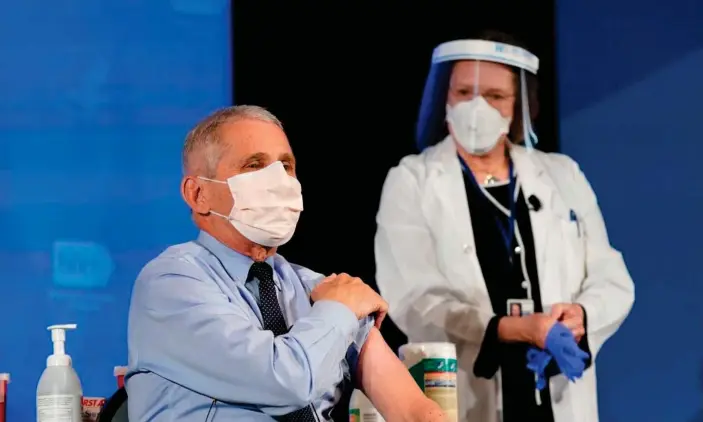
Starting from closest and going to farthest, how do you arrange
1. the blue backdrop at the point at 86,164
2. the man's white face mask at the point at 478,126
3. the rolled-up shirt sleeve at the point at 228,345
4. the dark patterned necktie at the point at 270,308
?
the rolled-up shirt sleeve at the point at 228,345
the dark patterned necktie at the point at 270,308
the blue backdrop at the point at 86,164
the man's white face mask at the point at 478,126

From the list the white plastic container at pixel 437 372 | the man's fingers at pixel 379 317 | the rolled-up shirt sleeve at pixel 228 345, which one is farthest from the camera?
the white plastic container at pixel 437 372

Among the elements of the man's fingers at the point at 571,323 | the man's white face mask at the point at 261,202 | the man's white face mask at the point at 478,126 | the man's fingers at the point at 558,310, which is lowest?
the man's fingers at the point at 571,323

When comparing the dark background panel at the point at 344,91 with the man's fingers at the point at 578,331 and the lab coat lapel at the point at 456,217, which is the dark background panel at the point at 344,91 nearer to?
the lab coat lapel at the point at 456,217

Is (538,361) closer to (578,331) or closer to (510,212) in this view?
(578,331)

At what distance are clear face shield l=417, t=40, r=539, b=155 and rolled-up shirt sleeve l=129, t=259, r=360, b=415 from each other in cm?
111

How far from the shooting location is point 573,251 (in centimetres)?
272

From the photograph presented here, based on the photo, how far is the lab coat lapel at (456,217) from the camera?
8.68ft

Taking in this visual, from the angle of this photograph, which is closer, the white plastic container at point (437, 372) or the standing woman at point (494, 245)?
the white plastic container at point (437, 372)

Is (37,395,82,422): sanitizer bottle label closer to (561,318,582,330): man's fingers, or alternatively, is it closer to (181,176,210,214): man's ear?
(181,176,210,214): man's ear

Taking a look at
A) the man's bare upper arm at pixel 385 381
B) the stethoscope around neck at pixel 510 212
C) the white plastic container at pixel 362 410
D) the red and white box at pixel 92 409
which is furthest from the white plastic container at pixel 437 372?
the red and white box at pixel 92 409

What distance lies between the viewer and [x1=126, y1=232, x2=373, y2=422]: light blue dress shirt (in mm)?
1609

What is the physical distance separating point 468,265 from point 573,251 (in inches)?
12.0

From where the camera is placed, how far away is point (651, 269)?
281 centimetres

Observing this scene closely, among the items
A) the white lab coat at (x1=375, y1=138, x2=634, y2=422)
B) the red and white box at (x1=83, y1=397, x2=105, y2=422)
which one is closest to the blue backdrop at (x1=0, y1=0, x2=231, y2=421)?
the red and white box at (x1=83, y1=397, x2=105, y2=422)
